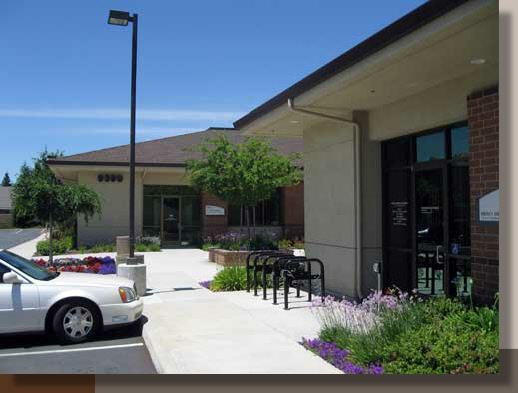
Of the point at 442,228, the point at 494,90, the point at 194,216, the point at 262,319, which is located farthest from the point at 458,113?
the point at 194,216

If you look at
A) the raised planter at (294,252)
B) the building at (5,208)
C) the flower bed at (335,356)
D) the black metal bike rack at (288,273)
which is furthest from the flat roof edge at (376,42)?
the building at (5,208)

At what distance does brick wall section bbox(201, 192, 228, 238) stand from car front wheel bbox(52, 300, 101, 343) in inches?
753

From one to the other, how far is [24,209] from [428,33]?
13.5m

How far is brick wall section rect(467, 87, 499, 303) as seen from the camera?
7.32 meters

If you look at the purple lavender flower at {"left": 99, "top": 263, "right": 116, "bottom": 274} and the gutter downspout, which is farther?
the purple lavender flower at {"left": 99, "top": 263, "right": 116, "bottom": 274}

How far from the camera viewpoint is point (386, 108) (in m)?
10.6

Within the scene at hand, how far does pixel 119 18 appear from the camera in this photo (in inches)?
468

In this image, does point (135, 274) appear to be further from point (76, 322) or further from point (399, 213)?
point (399, 213)

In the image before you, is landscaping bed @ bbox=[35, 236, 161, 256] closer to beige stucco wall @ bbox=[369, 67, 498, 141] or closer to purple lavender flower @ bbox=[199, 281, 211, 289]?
purple lavender flower @ bbox=[199, 281, 211, 289]

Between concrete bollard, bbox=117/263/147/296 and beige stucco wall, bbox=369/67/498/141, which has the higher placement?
beige stucco wall, bbox=369/67/498/141

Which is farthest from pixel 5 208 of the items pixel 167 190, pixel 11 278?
pixel 11 278

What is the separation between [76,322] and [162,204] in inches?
800

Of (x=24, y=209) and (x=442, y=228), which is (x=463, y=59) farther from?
(x=24, y=209)

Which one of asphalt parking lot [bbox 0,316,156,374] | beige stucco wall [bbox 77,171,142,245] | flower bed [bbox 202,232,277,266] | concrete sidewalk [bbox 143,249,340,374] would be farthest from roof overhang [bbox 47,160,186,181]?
asphalt parking lot [bbox 0,316,156,374]
